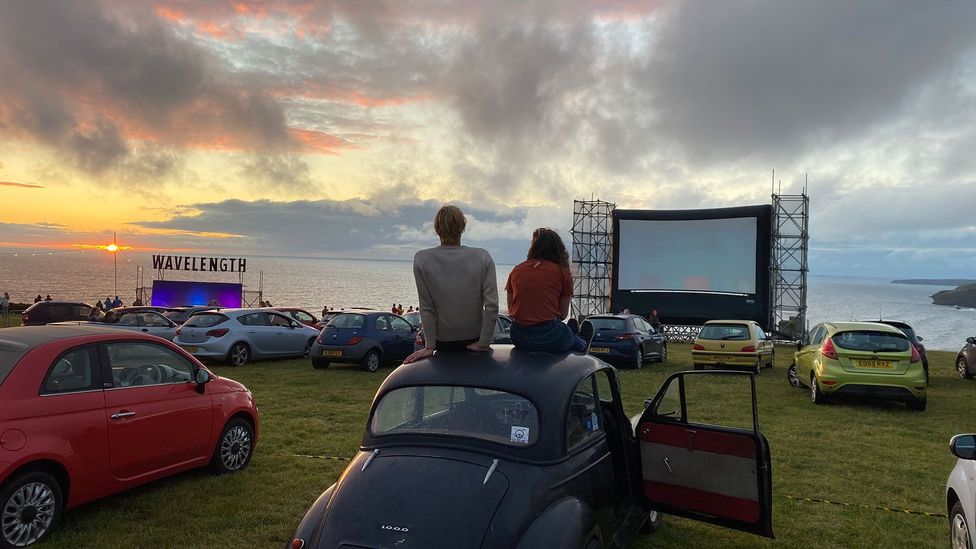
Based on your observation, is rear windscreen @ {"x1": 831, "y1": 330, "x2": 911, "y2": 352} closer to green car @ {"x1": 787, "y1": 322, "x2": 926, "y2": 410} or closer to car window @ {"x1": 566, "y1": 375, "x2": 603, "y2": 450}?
green car @ {"x1": 787, "y1": 322, "x2": 926, "y2": 410}

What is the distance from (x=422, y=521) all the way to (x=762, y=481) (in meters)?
2.03

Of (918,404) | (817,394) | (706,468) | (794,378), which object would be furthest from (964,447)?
(794,378)

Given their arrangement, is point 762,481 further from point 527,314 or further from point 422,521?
point 422,521

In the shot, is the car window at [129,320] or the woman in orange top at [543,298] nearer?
the woman in orange top at [543,298]

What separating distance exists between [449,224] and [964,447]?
316cm

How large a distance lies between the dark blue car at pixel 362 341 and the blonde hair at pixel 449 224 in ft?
34.6

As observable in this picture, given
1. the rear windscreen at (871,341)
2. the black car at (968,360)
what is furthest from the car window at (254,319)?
the black car at (968,360)

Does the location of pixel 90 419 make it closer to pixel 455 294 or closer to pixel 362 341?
pixel 455 294

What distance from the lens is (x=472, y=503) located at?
2.93 m

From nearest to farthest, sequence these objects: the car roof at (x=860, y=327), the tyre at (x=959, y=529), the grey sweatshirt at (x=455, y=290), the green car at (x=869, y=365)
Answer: the tyre at (x=959, y=529)
the grey sweatshirt at (x=455, y=290)
the green car at (x=869, y=365)
the car roof at (x=860, y=327)

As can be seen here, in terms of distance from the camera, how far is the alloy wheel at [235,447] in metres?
6.14

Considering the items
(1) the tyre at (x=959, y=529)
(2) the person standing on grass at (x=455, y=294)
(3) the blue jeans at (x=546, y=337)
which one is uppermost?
(2) the person standing on grass at (x=455, y=294)

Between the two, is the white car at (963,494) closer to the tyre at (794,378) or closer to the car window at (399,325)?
the tyre at (794,378)

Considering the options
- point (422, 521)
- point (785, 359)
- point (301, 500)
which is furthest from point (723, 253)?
point (422, 521)
